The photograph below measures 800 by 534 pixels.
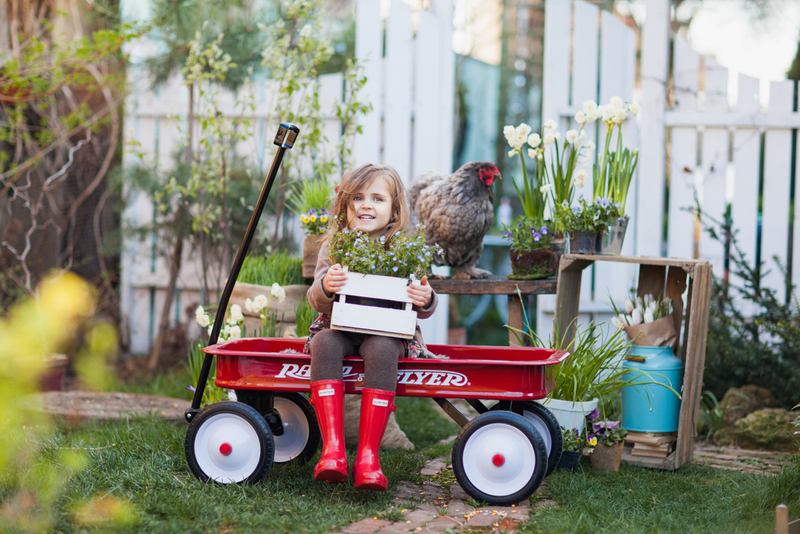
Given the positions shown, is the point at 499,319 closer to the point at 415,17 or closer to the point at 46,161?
the point at 415,17

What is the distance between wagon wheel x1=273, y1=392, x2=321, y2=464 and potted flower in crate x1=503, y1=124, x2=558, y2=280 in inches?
44.8

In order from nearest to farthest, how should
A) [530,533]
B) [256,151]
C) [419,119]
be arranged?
1. [530,533]
2. [419,119]
3. [256,151]

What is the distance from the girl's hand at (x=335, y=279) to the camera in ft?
7.38

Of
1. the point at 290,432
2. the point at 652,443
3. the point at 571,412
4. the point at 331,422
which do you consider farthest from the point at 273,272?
the point at 652,443

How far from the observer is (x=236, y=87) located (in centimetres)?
459

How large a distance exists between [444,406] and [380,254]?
606mm

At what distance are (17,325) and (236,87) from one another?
2.04 m

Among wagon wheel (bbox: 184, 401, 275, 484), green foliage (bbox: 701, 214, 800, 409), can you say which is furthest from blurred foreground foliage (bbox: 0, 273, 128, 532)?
green foliage (bbox: 701, 214, 800, 409)

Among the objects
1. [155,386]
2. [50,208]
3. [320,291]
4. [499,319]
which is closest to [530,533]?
[320,291]

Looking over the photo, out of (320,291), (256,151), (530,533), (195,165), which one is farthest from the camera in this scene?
(256,151)

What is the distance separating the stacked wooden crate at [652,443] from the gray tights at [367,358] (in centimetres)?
117

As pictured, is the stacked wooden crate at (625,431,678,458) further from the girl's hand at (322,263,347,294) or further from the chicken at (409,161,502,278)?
the girl's hand at (322,263,347,294)

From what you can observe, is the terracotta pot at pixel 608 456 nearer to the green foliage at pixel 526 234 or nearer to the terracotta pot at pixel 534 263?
the terracotta pot at pixel 534 263

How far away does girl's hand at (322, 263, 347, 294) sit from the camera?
2.25m
